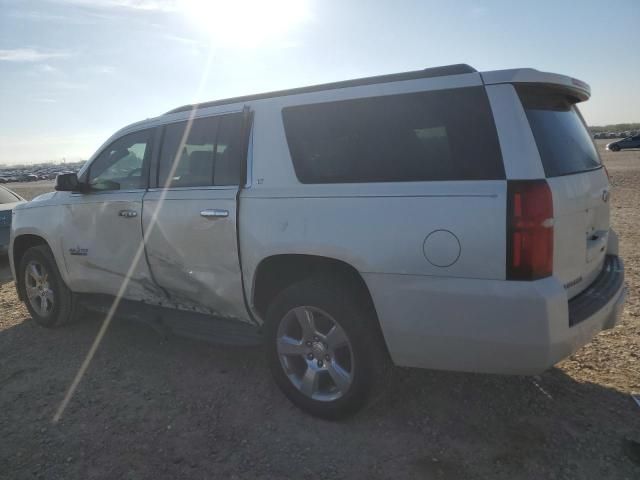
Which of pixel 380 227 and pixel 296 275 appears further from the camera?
pixel 296 275

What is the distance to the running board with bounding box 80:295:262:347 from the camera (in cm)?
351

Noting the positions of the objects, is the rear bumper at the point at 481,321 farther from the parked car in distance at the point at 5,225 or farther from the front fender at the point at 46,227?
the parked car in distance at the point at 5,225

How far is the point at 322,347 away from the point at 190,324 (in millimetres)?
1232

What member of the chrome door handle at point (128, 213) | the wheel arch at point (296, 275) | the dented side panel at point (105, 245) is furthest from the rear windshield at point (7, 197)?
the wheel arch at point (296, 275)

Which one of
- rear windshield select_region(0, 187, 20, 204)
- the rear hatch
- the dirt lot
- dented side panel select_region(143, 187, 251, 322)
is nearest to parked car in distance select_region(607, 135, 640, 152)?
the dirt lot

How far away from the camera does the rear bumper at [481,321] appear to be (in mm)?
2424

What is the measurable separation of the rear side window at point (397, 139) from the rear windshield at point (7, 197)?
752cm

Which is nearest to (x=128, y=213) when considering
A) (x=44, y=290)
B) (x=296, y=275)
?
(x=296, y=275)

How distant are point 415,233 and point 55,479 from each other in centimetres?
236

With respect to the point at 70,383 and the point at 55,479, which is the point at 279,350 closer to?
the point at 55,479

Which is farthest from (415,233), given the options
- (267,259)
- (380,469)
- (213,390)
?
(213,390)

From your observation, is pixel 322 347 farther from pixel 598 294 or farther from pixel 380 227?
pixel 598 294

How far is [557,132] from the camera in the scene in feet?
9.19

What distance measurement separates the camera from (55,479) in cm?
276
